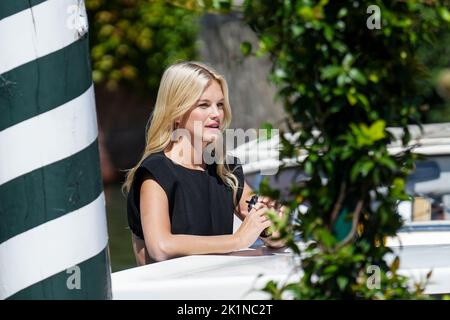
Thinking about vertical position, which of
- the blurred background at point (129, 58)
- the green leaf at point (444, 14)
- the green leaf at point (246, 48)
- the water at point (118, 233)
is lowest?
the water at point (118, 233)

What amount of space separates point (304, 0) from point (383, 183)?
0.45 meters

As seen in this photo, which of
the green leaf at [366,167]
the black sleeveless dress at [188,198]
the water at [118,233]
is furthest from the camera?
the water at [118,233]

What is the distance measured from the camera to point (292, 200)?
8.30 ft

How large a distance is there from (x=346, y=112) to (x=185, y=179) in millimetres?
1618

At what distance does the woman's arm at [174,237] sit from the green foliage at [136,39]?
9.04m

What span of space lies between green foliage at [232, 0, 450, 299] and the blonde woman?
1.29 m

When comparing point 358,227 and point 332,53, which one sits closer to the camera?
point 332,53

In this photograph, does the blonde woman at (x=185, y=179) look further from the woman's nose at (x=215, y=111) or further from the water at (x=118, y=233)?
the water at (x=118, y=233)

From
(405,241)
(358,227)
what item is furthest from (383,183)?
(405,241)

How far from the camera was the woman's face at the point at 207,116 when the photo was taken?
13.2 feet

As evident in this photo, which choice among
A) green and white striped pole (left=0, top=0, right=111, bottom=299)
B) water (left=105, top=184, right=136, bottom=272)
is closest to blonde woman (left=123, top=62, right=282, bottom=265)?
green and white striped pole (left=0, top=0, right=111, bottom=299)

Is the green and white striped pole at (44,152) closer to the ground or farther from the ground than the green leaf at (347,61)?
closer to the ground

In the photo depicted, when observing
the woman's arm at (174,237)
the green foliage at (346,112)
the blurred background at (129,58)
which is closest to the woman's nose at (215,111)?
the woman's arm at (174,237)
